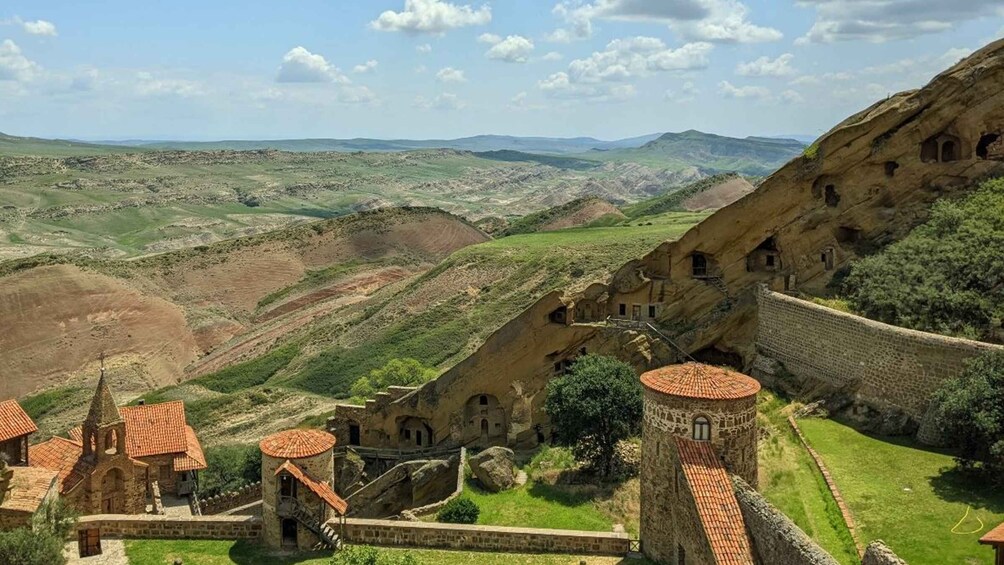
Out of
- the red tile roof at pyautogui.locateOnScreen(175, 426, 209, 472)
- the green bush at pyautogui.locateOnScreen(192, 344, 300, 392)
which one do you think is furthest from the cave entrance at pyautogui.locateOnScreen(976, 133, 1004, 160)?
the green bush at pyautogui.locateOnScreen(192, 344, 300, 392)

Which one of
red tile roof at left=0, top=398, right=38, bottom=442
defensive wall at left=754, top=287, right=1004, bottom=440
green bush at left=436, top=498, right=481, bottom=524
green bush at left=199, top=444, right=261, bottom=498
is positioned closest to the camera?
defensive wall at left=754, top=287, right=1004, bottom=440

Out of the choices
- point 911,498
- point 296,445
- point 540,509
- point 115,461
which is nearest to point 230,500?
point 115,461

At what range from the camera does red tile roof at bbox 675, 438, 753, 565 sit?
59.5 feet

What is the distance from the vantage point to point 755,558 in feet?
59.8

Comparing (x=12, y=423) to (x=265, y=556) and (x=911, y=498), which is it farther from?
(x=911, y=498)

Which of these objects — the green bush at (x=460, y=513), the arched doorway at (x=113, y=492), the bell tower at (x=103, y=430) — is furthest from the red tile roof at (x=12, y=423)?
the green bush at (x=460, y=513)

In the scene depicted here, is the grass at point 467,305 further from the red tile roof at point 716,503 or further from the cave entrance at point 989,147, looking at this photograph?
the red tile roof at point 716,503

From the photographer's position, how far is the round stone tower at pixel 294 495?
2459 centimetres

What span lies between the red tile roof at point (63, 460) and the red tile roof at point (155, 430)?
7.60 ft

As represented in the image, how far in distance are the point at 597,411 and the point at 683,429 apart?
1008 cm

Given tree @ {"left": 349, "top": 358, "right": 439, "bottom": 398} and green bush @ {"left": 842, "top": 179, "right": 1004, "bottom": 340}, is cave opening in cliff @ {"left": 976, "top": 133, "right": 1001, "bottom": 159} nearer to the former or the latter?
green bush @ {"left": 842, "top": 179, "right": 1004, "bottom": 340}

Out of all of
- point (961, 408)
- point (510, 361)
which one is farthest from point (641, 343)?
point (961, 408)

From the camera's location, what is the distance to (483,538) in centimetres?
2388

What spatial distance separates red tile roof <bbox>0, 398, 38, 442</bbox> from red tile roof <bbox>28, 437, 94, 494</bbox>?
1.72 metres
